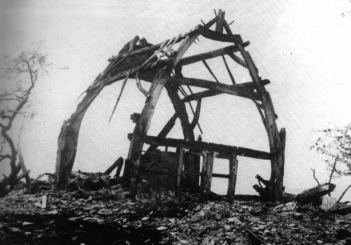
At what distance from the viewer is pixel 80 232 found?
4.77 m

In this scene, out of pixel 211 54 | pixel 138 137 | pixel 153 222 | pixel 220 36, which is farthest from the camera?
pixel 211 54

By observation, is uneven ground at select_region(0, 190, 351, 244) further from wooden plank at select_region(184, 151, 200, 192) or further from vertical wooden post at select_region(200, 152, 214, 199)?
wooden plank at select_region(184, 151, 200, 192)

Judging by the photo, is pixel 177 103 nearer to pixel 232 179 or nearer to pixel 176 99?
pixel 176 99

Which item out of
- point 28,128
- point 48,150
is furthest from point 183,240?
point 48,150

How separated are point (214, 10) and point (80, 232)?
709 cm

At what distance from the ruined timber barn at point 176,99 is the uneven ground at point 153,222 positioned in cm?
83

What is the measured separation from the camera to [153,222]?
553 centimetres

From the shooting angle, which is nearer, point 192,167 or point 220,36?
point 220,36

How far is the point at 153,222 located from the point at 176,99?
16.5 ft

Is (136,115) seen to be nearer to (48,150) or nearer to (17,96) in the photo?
(17,96)

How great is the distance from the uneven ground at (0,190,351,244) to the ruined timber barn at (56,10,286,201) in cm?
83

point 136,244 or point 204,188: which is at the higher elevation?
point 204,188

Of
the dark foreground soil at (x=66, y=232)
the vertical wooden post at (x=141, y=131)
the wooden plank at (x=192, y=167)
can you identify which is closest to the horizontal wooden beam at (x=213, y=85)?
the vertical wooden post at (x=141, y=131)

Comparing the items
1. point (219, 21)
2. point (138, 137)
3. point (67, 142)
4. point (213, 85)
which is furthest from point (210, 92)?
point (67, 142)
